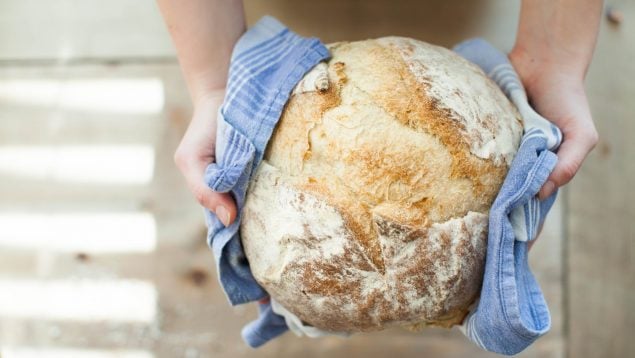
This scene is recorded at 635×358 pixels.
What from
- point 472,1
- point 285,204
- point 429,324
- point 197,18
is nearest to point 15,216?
point 197,18

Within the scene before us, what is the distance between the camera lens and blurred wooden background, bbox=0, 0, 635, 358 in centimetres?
163

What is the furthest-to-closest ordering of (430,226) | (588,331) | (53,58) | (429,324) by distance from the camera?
(53,58) < (588,331) < (429,324) < (430,226)

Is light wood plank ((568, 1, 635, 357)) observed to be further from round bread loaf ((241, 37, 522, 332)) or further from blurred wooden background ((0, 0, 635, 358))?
round bread loaf ((241, 37, 522, 332))

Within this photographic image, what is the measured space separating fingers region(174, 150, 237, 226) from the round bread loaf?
0.04 metres

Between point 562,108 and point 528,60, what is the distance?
0.44ft

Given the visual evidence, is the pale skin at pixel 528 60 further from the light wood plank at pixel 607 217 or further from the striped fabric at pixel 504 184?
the light wood plank at pixel 607 217

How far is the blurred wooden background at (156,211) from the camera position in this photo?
163 centimetres

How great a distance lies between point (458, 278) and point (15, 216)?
1226 millimetres

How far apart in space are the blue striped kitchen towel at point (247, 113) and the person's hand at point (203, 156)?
0.02 m

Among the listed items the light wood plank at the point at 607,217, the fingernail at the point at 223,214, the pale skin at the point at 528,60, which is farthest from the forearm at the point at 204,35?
the light wood plank at the point at 607,217

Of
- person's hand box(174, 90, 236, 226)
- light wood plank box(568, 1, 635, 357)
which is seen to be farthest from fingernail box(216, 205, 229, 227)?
light wood plank box(568, 1, 635, 357)

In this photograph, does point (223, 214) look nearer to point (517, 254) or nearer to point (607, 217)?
point (517, 254)

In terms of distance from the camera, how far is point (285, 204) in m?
0.98

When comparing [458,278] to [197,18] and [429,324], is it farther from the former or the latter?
[197,18]
